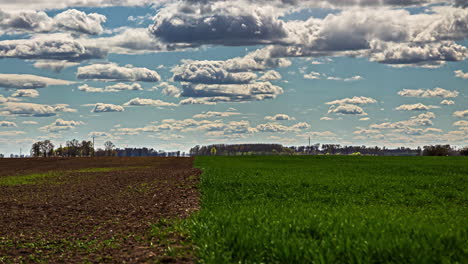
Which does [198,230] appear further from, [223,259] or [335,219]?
[335,219]

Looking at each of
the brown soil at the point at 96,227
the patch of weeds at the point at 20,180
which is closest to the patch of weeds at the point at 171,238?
the brown soil at the point at 96,227

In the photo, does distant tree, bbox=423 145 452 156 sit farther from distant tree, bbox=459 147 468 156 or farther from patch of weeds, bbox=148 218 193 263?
patch of weeds, bbox=148 218 193 263

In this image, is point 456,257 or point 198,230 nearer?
point 456,257

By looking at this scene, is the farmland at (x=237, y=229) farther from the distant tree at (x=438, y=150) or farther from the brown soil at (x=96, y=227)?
the distant tree at (x=438, y=150)

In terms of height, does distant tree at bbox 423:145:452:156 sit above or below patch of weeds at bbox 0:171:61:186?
above

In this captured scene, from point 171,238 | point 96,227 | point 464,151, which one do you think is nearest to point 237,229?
point 171,238

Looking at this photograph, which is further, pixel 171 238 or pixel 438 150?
pixel 438 150

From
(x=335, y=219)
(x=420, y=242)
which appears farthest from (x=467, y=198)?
(x=420, y=242)

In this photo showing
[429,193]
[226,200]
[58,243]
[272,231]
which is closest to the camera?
[272,231]

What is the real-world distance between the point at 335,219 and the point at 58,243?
28.7 ft

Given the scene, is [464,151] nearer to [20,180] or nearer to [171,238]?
[20,180]

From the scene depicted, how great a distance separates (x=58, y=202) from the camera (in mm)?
26719

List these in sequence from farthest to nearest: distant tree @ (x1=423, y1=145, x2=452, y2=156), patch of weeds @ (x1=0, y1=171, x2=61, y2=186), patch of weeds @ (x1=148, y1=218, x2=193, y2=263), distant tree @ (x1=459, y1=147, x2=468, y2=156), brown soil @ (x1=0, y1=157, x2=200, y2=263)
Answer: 1. distant tree @ (x1=423, y1=145, x2=452, y2=156)
2. distant tree @ (x1=459, y1=147, x2=468, y2=156)
3. patch of weeds @ (x1=0, y1=171, x2=61, y2=186)
4. brown soil @ (x1=0, y1=157, x2=200, y2=263)
5. patch of weeds @ (x1=148, y1=218, x2=193, y2=263)

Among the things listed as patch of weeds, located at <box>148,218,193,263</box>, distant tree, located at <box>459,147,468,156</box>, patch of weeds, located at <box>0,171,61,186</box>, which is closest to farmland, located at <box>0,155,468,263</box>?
patch of weeds, located at <box>148,218,193,263</box>
